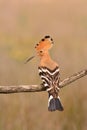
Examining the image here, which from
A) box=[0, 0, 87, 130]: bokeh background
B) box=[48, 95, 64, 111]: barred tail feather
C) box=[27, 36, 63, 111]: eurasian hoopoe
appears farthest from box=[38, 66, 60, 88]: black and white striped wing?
box=[0, 0, 87, 130]: bokeh background

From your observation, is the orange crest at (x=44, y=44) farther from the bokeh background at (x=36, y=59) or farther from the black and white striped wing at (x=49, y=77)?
the bokeh background at (x=36, y=59)

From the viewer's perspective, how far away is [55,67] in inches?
195

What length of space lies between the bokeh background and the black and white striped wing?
1.22m

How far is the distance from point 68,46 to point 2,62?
5.72 ft

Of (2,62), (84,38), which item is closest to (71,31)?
(84,38)

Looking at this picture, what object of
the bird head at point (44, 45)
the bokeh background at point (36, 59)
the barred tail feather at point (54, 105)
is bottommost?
the barred tail feather at point (54, 105)

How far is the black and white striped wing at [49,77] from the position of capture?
4.89 metres

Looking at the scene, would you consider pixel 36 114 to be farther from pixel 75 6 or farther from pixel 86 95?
pixel 75 6

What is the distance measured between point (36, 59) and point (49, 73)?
333 cm

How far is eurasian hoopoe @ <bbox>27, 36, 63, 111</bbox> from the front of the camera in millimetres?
4891

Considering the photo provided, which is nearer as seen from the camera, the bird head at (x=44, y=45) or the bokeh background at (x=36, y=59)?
the bird head at (x=44, y=45)

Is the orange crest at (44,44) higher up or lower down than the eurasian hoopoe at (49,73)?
higher up

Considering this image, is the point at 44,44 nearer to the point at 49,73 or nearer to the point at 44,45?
the point at 44,45

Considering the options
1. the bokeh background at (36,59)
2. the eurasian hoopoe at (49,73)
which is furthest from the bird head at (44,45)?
the bokeh background at (36,59)
